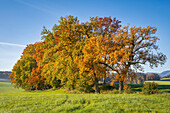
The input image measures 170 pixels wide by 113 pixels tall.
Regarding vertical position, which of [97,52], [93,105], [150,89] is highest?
[97,52]

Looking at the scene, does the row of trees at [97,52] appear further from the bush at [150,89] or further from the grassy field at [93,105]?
the grassy field at [93,105]

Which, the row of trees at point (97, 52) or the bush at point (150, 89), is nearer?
the bush at point (150, 89)

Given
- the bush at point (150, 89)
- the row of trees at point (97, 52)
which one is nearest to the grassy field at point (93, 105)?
the bush at point (150, 89)

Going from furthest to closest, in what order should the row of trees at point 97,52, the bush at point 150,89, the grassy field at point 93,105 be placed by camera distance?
1. the row of trees at point 97,52
2. the bush at point 150,89
3. the grassy field at point 93,105

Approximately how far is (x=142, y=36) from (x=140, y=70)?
5.41 metres

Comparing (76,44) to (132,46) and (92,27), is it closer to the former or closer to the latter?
(92,27)

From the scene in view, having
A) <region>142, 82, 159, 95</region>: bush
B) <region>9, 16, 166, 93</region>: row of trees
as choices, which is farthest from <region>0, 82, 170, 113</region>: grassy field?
<region>9, 16, 166, 93</region>: row of trees

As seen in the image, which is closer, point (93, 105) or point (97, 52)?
point (93, 105)

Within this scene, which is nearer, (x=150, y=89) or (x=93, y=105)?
(x=93, y=105)

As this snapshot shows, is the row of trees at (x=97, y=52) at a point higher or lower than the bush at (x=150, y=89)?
higher

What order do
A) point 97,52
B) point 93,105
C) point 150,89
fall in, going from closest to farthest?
point 93,105, point 150,89, point 97,52

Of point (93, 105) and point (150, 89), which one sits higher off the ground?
point (150, 89)

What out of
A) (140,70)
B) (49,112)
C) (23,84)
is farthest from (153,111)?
(23,84)

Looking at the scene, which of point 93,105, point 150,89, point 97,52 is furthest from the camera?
point 97,52
